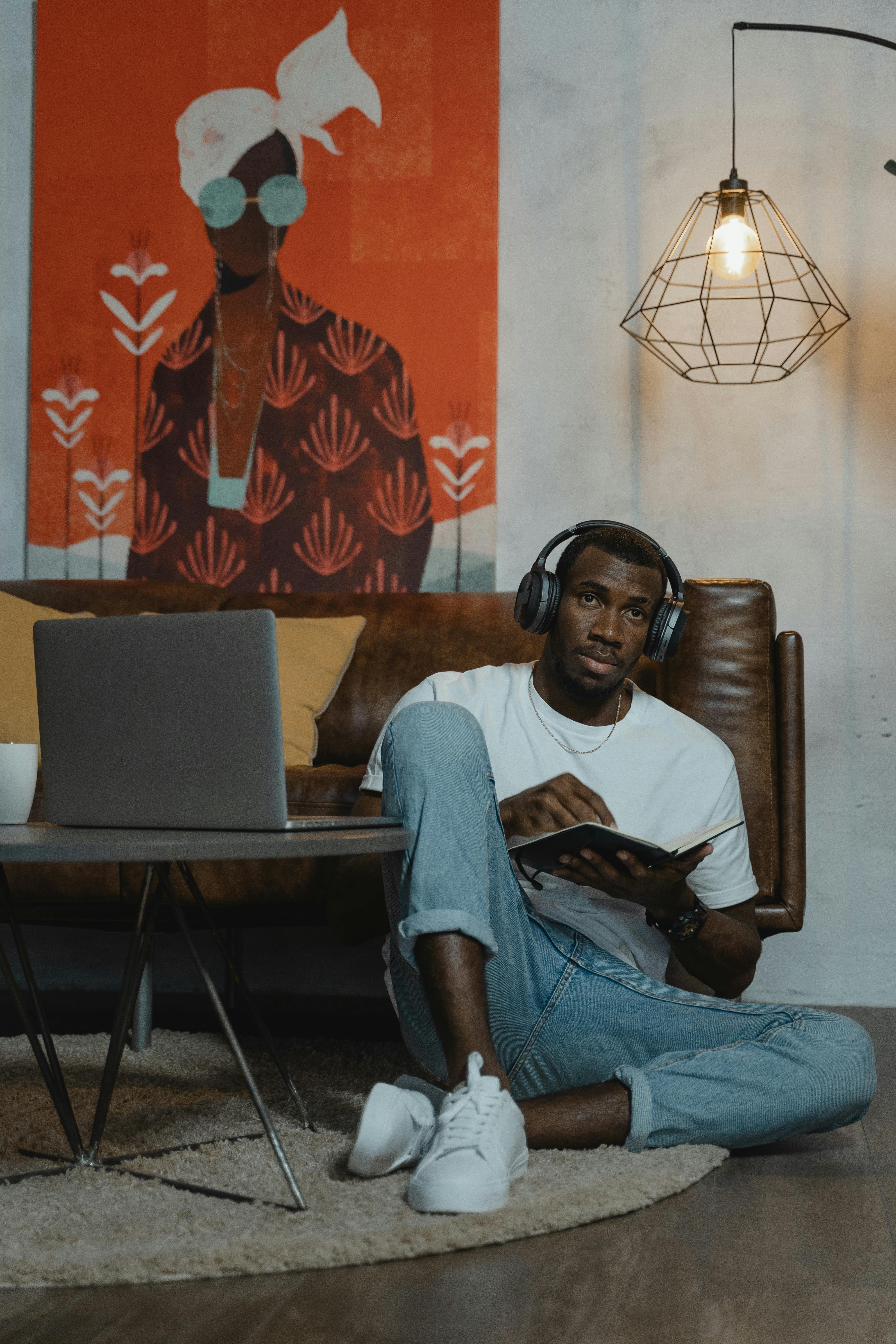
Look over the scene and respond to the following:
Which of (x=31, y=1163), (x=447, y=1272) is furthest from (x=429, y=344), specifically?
(x=447, y=1272)

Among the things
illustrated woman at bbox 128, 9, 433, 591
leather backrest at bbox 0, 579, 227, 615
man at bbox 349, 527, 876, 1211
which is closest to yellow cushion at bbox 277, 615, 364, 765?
leather backrest at bbox 0, 579, 227, 615

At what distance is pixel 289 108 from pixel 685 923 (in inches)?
103

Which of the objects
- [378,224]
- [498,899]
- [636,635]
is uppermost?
[378,224]

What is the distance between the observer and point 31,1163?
1480 millimetres

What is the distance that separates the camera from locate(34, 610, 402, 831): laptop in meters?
1.17

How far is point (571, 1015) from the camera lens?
153 cm

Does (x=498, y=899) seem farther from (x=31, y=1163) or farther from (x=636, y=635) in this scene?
(x=31, y=1163)

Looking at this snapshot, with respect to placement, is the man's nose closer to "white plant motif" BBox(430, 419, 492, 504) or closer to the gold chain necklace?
the gold chain necklace

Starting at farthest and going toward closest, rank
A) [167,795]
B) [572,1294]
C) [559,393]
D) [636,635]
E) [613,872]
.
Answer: [559,393], [636,635], [613,872], [167,795], [572,1294]

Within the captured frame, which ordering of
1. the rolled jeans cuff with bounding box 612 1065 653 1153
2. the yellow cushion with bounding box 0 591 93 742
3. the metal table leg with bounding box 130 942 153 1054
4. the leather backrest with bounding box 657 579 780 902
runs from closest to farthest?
the rolled jeans cuff with bounding box 612 1065 653 1153 < the metal table leg with bounding box 130 942 153 1054 < the leather backrest with bounding box 657 579 780 902 < the yellow cushion with bounding box 0 591 93 742

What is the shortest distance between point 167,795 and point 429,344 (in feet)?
7.29

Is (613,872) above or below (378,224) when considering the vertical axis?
below

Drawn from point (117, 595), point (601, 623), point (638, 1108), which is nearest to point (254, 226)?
point (117, 595)

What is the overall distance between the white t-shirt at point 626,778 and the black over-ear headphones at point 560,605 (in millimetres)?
91
